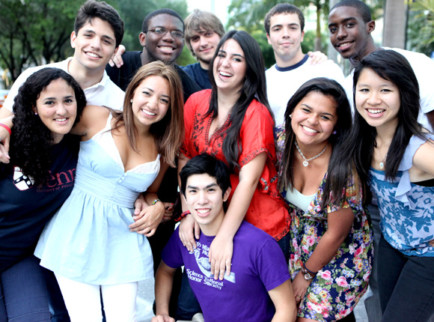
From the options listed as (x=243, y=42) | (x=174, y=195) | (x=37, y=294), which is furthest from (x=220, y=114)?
(x=37, y=294)

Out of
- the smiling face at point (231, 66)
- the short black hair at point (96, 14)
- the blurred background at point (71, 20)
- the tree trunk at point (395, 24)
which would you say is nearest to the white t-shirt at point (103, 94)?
the short black hair at point (96, 14)

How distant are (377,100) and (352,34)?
1.58m

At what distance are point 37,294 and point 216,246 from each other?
1168 millimetres

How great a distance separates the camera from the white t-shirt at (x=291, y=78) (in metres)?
3.50

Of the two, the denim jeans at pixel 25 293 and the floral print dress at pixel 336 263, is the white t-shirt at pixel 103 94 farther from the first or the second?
the floral print dress at pixel 336 263

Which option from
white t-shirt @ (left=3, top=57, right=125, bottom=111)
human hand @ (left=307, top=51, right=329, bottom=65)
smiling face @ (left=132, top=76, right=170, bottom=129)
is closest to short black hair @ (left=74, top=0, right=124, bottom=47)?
white t-shirt @ (left=3, top=57, right=125, bottom=111)

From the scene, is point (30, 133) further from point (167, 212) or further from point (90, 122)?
point (167, 212)

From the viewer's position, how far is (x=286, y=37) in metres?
3.73

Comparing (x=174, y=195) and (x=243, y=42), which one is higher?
(x=243, y=42)

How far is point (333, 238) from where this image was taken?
257 centimetres

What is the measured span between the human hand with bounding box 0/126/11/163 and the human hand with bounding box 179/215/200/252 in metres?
1.15


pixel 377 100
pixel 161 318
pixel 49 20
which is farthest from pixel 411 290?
pixel 49 20

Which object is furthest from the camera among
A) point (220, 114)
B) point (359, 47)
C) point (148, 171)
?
point (359, 47)

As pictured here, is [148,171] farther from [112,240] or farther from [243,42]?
[243,42]
